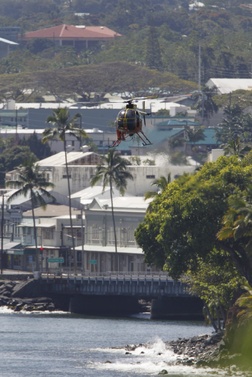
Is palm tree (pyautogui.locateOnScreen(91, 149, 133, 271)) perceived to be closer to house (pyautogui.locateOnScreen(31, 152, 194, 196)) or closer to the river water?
house (pyautogui.locateOnScreen(31, 152, 194, 196))

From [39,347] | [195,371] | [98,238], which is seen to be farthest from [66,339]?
[98,238]

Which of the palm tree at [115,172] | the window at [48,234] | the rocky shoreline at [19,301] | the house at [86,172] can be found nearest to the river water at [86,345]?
the rocky shoreline at [19,301]

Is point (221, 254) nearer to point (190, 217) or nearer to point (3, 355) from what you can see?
point (190, 217)

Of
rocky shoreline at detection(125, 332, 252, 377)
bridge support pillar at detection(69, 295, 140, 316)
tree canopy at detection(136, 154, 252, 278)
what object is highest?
tree canopy at detection(136, 154, 252, 278)

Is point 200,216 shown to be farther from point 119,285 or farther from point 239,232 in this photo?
point 119,285

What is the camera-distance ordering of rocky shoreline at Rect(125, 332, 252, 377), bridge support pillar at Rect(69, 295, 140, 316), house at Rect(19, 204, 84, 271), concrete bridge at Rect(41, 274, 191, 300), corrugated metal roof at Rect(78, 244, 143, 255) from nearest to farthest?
1. rocky shoreline at Rect(125, 332, 252, 377)
2. concrete bridge at Rect(41, 274, 191, 300)
3. bridge support pillar at Rect(69, 295, 140, 316)
4. corrugated metal roof at Rect(78, 244, 143, 255)
5. house at Rect(19, 204, 84, 271)

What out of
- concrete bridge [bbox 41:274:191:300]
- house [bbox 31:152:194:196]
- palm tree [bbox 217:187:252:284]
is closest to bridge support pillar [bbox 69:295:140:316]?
concrete bridge [bbox 41:274:191:300]
